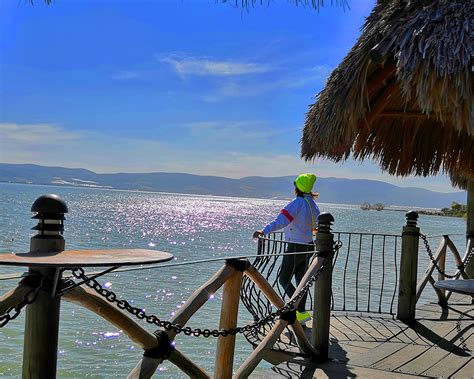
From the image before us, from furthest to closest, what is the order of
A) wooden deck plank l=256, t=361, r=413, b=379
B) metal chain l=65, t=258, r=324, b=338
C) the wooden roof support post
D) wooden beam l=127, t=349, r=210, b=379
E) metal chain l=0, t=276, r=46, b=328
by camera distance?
wooden deck plank l=256, t=361, r=413, b=379 < the wooden roof support post < wooden beam l=127, t=349, r=210, b=379 < metal chain l=65, t=258, r=324, b=338 < metal chain l=0, t=276, r=46, b=328

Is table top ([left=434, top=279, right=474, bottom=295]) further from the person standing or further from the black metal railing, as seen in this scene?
the person standing

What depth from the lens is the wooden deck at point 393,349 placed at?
13.9 feet

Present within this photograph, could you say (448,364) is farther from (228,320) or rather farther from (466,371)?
(228,320)

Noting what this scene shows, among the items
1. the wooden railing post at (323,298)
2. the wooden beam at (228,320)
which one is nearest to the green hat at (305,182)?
the wooden railing post at (323,298)

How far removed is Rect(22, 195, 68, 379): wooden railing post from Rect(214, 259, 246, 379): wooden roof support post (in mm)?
1564

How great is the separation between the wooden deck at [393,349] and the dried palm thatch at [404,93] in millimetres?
1872

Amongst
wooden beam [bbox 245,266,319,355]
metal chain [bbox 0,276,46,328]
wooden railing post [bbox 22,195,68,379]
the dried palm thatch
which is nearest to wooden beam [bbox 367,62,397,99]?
the dried palm thatch

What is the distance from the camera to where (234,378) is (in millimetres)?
3738

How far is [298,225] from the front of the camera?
603 cm

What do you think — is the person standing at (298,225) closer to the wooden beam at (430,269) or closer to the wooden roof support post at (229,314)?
the wooden beam at (430,269)

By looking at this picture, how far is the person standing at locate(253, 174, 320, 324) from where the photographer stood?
589cm

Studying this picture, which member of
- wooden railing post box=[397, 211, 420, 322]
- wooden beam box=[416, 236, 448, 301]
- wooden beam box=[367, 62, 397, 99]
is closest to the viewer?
wooden beam box=[367, 62, 397, 99]

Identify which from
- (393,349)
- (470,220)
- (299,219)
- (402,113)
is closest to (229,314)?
(393,349)

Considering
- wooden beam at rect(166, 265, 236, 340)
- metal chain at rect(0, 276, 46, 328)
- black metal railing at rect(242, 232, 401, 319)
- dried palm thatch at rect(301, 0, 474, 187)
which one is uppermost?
dried palm thatch at rect(301, 0, 474, 187)
